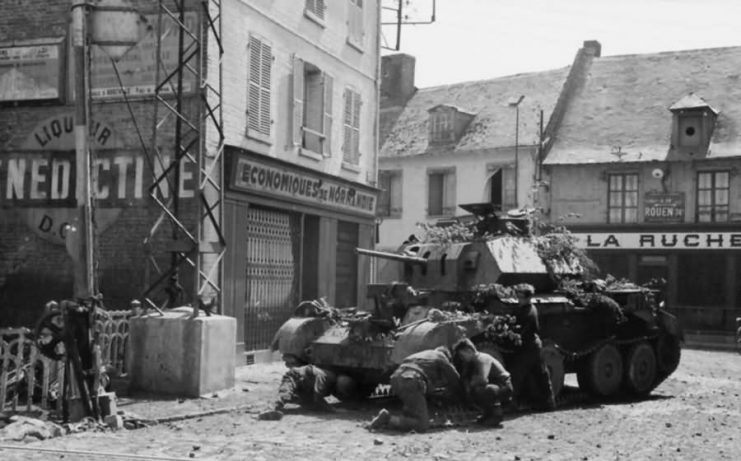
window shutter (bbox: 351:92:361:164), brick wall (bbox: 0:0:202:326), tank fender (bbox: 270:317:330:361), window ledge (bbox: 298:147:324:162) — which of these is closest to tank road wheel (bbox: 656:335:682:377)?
tank fender (bbox: 270:317:330:361)

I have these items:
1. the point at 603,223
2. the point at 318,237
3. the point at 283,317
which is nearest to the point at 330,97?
the point at 318,237

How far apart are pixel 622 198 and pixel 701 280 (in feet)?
11.3

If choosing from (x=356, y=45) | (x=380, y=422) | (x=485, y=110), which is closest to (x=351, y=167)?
(x=356, y=45)

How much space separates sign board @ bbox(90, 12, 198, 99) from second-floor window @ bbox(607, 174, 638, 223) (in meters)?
18.6

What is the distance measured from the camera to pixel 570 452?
962 centimetres

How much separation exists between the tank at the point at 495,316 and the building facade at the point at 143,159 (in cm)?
325

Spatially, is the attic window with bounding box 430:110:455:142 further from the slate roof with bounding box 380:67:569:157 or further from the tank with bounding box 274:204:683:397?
the tank with bounding box 274:204:683:397

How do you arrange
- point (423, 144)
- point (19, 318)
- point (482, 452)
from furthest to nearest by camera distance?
point (423, 144), point (19, 318), point (482, 452)

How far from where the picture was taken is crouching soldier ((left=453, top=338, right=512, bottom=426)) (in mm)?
11250

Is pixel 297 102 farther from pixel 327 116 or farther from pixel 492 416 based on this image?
pixel 492 416

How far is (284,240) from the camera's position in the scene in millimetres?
18922

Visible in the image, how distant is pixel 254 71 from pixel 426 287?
17.2ft

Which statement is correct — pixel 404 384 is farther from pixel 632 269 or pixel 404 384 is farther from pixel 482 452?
pixel 632 269

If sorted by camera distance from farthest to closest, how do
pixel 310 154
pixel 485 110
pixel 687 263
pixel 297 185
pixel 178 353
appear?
pixel 485 110 → pixel 687 263 → pixel 310 154 → pixel 297 185 → pixel 178 353
